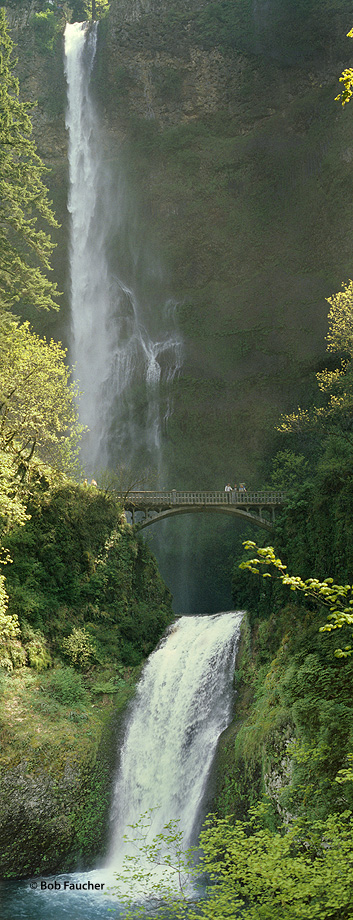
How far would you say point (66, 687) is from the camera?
1897cm

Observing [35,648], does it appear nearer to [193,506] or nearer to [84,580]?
[84,580]

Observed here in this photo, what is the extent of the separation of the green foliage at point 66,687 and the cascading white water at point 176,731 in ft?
5.52

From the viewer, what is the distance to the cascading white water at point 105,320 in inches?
1708

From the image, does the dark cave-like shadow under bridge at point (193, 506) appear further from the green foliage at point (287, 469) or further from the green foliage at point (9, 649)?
the green foliage at point (9, 649)

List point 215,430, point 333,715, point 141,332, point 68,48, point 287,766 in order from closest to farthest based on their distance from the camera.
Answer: point 333,715, point 287,766, point 215,430, point 141,332, point 68,48

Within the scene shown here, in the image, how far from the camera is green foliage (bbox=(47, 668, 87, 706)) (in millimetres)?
18719

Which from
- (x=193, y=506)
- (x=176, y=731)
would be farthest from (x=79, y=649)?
(x=193, y=506)

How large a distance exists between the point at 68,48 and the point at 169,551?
3780 cm

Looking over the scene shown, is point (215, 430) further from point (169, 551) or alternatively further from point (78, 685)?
point (78, 685)

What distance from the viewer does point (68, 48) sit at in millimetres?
48969

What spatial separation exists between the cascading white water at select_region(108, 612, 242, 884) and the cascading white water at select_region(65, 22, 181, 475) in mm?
21854

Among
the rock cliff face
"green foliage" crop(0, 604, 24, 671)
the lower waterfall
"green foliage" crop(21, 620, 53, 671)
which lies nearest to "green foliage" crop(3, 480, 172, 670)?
"green foliage" crop(21, 620, 53, 671)

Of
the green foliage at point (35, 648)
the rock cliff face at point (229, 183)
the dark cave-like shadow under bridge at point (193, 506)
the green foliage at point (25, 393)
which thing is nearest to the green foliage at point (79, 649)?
the green foliage at point (35, 648)

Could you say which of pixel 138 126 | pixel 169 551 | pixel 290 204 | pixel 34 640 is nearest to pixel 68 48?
pixel 138 126
